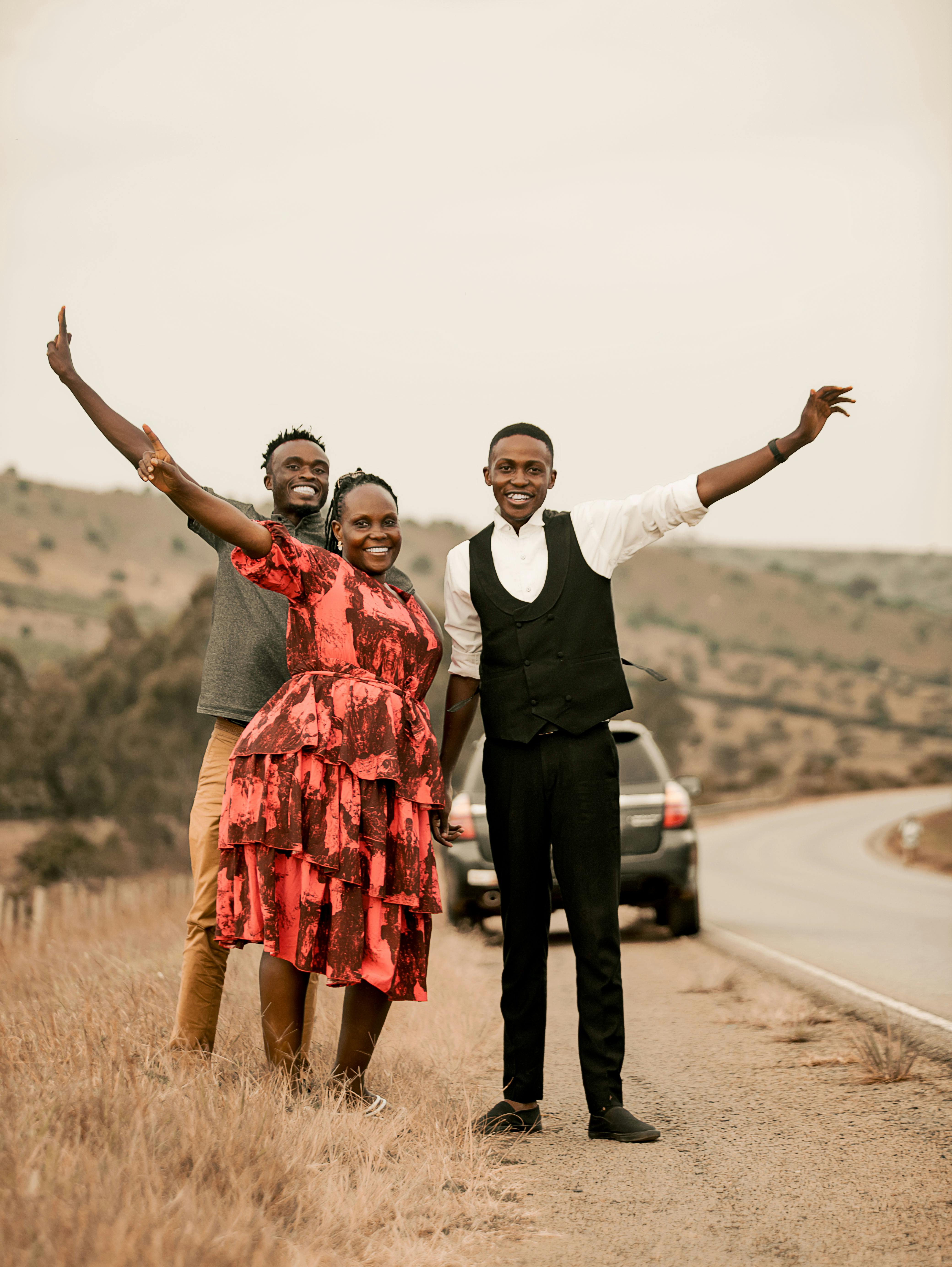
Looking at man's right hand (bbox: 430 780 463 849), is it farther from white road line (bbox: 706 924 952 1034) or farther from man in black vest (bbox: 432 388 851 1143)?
white road line (bbox: 706 924 952 1034)

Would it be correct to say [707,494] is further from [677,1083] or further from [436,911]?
[677,1083]

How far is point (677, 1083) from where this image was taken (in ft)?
18.2

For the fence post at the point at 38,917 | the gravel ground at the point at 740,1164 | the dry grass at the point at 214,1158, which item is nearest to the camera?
the dry grass at the point at 214,1158

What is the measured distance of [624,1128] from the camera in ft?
14.5

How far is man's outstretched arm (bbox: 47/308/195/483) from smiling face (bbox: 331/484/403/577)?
63 centimetres

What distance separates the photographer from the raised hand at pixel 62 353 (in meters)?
4.50

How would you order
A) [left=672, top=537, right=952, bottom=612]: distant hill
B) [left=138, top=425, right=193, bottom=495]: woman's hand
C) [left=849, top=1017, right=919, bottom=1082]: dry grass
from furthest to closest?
1. [left=672, top=537, right=952, bottom=612]: distant hill
2. [left=849, top=1017, right=919, bottom=1082]: dry grass
3. [left=138, top=425, right=193, bottom=495]: woman's hand

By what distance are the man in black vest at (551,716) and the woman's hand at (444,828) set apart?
0.01 metres

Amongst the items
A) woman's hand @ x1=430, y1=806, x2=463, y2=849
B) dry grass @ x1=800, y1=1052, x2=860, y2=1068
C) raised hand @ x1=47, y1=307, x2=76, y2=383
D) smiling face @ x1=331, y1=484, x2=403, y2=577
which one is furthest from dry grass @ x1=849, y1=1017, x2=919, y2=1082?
raised hand @ x1=47, y1=307, x2=76, y2=383

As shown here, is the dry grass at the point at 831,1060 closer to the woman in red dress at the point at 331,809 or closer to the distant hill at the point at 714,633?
the woman in red dress at the point at 331,809

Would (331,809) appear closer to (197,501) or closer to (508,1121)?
A: (197,501)

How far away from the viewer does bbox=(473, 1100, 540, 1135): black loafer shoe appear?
4449 millimetres

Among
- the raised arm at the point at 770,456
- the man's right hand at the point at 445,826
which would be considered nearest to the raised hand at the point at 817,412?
the raised arm at the point at 770,456

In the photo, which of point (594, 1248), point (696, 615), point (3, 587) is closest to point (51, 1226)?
point (594, 1248)
